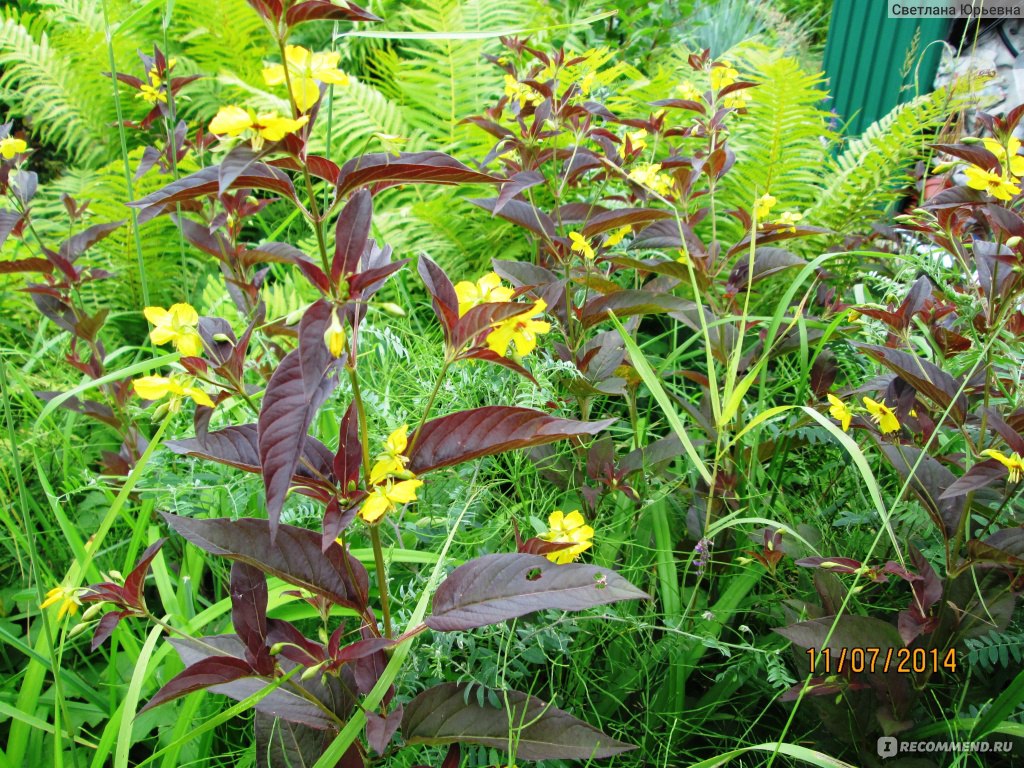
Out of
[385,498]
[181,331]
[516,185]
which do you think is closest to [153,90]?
[516,185]

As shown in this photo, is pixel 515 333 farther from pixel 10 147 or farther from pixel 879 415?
pixel 10 147

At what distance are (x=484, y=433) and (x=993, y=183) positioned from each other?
73cm

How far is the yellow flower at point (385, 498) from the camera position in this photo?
634 millimetres

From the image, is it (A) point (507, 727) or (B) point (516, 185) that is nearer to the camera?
(A) point (507, 727)

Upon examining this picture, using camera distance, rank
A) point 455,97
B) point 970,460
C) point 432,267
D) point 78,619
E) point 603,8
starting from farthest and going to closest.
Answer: point 603,8, point 455,97, point 78,619, point 970,460, point 432,267

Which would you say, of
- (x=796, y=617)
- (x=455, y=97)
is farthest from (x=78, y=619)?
(x=455, y=97)

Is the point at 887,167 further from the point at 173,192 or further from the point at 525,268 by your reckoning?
the point at 173,192

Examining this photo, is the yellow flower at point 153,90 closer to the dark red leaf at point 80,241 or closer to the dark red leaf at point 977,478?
the dark red leaf at point 80,241

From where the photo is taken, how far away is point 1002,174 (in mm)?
996

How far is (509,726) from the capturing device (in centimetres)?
73

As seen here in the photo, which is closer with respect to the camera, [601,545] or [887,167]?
[601,545]

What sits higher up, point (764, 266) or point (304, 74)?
point (304, 74)

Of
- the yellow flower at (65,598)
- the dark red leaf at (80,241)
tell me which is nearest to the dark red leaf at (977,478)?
the yellow flower at (65,598)

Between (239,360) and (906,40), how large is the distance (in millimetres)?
3342
